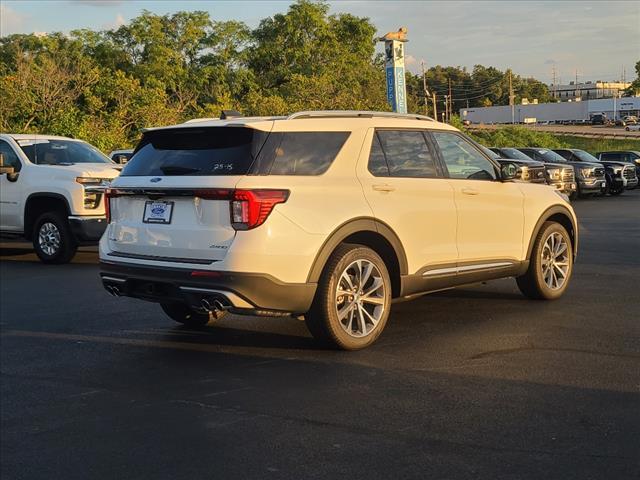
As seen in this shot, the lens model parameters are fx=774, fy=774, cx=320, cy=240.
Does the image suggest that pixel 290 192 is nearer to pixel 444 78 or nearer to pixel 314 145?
pixel 314 145

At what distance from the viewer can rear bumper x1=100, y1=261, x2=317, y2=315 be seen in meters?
5.59

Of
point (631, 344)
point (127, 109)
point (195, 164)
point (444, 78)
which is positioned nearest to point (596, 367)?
→ point (631, 344)

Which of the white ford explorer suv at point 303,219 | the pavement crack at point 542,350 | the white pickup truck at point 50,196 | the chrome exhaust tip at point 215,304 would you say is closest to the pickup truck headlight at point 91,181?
the white pickup truck at point 50,196

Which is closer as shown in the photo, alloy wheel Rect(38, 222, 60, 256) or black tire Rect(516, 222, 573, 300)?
black tire Rect(516, 222, 573, 300)

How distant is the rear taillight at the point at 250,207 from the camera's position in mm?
5562

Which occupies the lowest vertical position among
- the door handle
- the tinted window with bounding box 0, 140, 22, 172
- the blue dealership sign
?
the door handle

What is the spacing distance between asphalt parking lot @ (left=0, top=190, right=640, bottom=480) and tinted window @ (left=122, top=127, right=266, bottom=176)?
1.51 meters

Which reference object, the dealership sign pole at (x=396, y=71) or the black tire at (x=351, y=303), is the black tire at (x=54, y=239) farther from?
the dealership sign pole at (x=396, y=71)

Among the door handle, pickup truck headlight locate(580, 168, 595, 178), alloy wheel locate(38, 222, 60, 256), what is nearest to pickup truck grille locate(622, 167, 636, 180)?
pickup truck headlight locate(580, 168, 595, 178)

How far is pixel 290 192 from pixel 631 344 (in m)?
3.01

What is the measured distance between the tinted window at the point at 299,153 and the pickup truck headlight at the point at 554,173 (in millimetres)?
18908

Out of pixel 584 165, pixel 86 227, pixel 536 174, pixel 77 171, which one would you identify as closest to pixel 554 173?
pixel 536 174

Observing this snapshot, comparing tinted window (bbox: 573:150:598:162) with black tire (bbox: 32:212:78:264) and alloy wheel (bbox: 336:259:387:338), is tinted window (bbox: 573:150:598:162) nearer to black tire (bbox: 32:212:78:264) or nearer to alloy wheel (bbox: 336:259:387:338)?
black tire (bbox: 32:212:78:264)

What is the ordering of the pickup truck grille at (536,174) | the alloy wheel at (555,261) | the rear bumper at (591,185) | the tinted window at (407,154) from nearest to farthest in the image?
1. the tinted window at (407,154)
2. the alloy wheel at (555,261)
3. the pickup truck grille at (536,174)
4. the rear bumper at (591,185)
